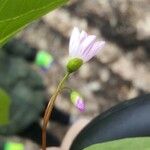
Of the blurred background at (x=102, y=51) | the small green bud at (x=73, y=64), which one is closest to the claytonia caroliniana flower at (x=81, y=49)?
the small green bud at (x=73, y=64)

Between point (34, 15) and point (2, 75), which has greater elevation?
point (34, 15)

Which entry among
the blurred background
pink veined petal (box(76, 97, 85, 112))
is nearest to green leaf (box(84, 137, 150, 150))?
pink veined petal (box(76, 97, 85, 112))

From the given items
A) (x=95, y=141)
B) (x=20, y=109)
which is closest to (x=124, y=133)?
(x=95, y=141)

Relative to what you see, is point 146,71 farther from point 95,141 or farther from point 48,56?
point 95,141

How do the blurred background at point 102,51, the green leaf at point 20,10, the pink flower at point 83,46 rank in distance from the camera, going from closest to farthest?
the green leaf at point 20,10 → the pink flower at point 83,46 → the blurred background at point 102,51

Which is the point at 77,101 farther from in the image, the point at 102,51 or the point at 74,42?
the point at 102,51

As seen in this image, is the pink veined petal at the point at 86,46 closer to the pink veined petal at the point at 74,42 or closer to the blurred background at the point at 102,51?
the pink veined petal at the point at 74,42
